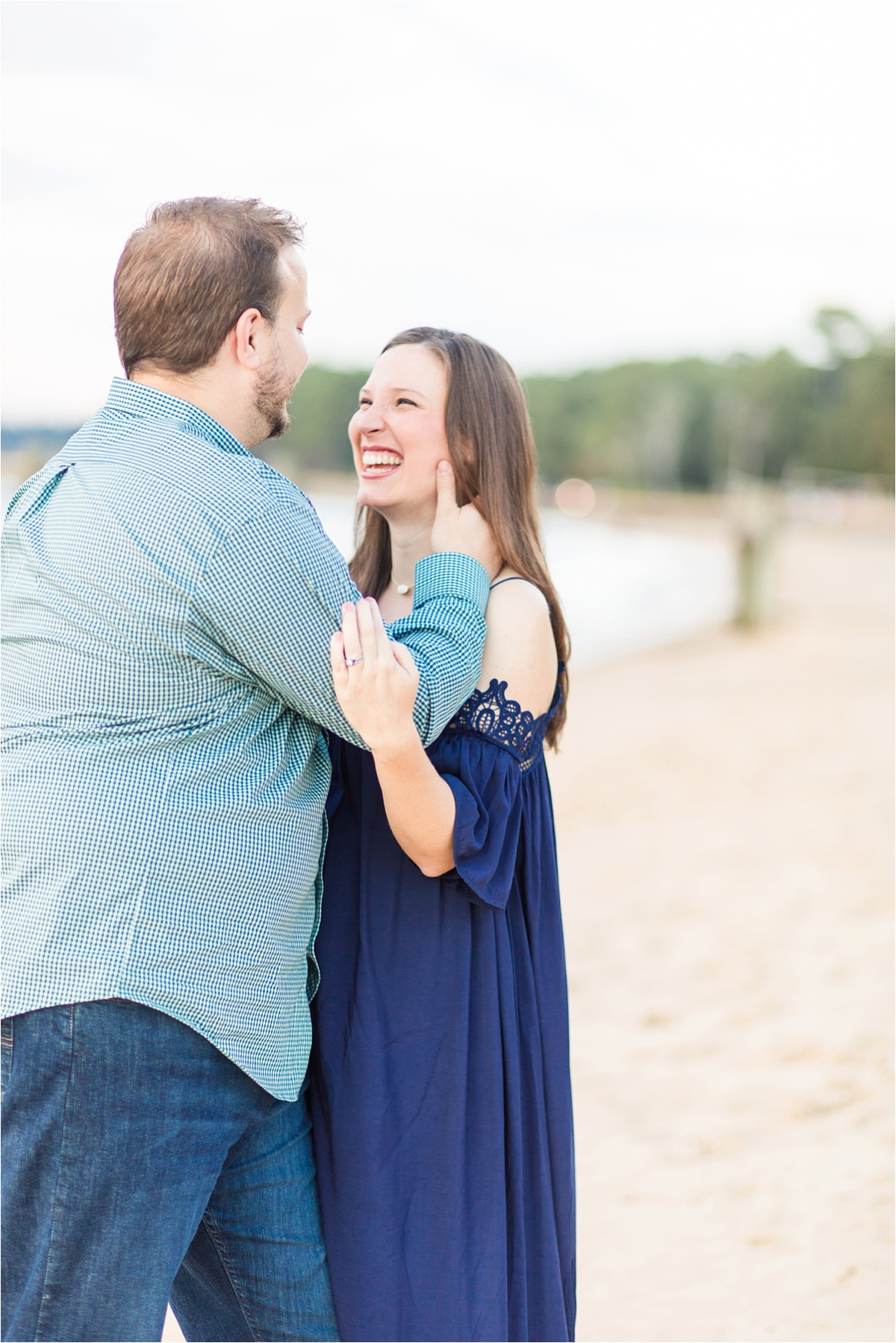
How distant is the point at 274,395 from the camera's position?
1.73 m

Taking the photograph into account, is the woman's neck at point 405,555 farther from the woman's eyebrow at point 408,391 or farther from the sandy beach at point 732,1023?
the sandy beach at point 732,1023

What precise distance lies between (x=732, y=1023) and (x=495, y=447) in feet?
11.0

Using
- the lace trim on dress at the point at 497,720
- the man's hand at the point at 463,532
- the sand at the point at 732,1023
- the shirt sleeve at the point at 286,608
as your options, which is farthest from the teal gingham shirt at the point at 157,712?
the sand at the point at 732,1023

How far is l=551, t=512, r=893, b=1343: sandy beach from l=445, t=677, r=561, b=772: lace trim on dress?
187 cm

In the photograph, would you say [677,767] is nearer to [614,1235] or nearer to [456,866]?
[614,1235]

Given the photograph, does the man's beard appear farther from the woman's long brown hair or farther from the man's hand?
the woman's long brown hair

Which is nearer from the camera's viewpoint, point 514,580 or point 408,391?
point 514,580

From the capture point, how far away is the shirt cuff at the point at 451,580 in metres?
1.88

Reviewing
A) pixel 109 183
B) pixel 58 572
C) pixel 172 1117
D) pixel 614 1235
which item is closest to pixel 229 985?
pixel 172 1117

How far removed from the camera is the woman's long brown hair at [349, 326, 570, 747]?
221 cm

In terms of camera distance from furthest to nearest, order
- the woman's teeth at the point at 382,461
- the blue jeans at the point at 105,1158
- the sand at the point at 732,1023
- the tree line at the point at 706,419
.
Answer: the tree line at the point at 706,419, the sand at the point at 732,1023, the woman's teeth at the point at 382,461, the blue jeans at the point at 105,1158

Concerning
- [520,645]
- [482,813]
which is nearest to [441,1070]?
[482,813]

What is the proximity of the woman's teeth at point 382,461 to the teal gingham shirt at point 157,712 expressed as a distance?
2.40ft

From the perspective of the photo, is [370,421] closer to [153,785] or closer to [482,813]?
[482,813]
